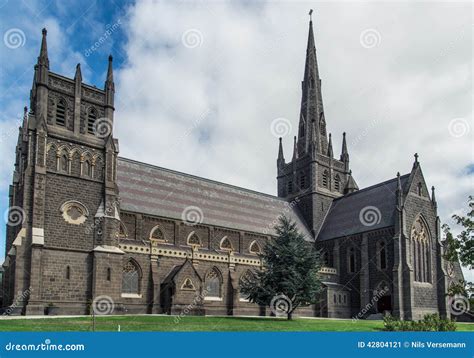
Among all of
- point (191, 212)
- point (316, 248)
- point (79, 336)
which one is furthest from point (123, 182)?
point (79, 336)

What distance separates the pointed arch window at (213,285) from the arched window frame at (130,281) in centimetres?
691

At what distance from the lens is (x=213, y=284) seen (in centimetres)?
4412

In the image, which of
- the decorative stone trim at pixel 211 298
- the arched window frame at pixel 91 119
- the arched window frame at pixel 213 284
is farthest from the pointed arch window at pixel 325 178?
the arched window frame at pixel 91 119

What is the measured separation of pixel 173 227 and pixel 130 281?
25.1 feet

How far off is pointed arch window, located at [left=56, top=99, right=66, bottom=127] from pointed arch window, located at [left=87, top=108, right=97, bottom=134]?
1.86 m

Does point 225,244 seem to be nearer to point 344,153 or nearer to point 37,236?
point 37,236

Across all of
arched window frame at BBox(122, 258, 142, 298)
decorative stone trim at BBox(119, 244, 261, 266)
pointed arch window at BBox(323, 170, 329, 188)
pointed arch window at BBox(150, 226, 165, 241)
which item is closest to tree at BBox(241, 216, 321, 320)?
decorative stone trim at BBox(119, 244, 261, 266)

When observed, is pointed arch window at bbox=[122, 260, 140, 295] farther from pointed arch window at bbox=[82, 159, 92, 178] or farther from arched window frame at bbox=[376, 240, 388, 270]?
arched window frame at bbox=[376, 240, 388, 270]

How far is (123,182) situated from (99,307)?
1380cm

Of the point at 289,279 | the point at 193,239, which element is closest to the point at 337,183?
the point at 193,239

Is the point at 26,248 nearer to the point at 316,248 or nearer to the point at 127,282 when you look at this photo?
the point at 127,282

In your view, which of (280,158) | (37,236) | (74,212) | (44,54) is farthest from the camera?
(280,158)

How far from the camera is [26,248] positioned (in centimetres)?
3162

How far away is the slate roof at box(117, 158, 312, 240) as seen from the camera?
44.5 meters
